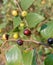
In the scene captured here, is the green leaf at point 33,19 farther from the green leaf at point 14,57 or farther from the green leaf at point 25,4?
the green leaf at point 14,57

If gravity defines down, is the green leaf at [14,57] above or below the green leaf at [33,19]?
below

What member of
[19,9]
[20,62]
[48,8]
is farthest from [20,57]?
[48,8]

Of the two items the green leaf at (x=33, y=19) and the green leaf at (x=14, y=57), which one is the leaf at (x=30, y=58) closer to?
the green leaf at (x=14, y=57)

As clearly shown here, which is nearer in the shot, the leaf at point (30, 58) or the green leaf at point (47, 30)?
the leaf at point (30, 58)

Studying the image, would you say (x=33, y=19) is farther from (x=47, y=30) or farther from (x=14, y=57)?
(x=14, y=57)

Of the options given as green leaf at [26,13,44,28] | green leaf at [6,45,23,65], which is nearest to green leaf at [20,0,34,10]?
green leaf at [26,13,44,28]

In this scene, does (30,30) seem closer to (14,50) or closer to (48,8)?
(14,50)

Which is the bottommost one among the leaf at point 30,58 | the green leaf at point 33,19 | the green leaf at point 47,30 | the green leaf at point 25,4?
the leaf at point 30,58

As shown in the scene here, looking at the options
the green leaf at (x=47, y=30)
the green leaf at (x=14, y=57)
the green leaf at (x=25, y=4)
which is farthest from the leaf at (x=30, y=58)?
the green leaf at (x=25, y=4)
